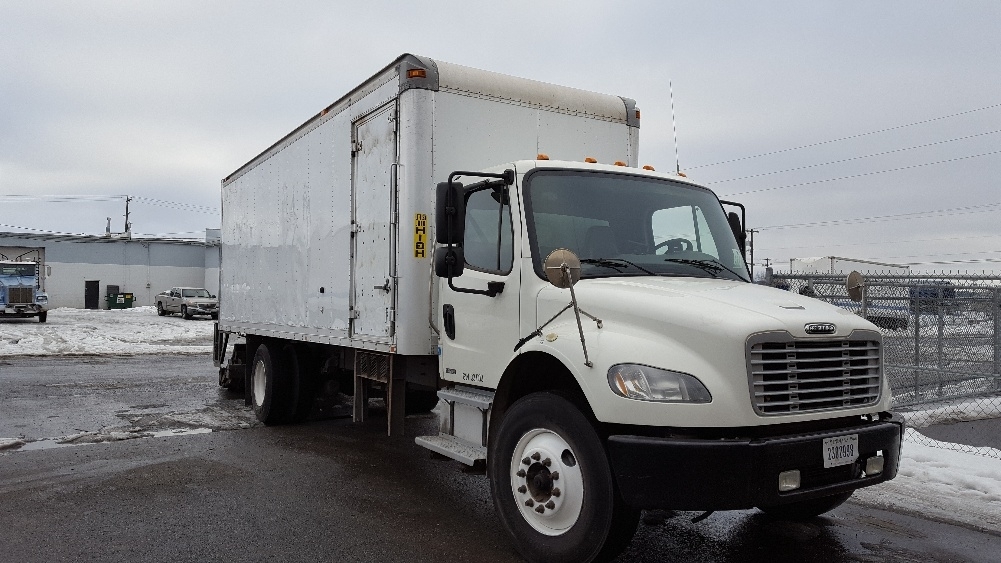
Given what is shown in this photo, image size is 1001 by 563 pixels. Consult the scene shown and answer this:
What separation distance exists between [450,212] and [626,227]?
121 centimetres

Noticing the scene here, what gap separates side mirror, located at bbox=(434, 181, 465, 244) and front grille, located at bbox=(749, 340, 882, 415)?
2144 mm

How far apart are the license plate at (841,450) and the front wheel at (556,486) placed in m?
1.04

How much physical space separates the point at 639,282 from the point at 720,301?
1.85ft

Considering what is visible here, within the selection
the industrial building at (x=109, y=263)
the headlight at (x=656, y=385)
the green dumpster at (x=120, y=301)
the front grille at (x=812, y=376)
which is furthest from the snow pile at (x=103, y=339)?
the industrial building at (x=109, y=263)

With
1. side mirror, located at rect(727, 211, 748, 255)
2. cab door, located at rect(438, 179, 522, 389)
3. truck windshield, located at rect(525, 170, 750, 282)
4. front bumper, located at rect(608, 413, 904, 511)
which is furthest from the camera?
side mirror, located at rect(727, 211, 748, 255)

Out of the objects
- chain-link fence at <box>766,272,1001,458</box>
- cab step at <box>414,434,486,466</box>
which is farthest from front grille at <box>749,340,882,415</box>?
chain-link fence at <box>766,272,1001,458</box>

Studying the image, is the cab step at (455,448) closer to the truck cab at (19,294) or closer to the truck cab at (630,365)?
the truck cab at (630,365)

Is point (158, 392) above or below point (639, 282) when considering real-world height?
below

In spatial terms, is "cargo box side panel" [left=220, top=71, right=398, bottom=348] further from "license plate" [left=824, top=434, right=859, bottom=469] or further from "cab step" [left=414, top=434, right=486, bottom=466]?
"license plate" [left=824, top=434, right=859, bottom=469]

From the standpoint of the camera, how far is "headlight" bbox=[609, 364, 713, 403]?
3822 millimetres

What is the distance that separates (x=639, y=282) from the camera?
4621 millimetres

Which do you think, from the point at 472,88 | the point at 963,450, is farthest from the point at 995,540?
the point at 472,88

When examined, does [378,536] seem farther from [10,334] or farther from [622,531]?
[10,334]

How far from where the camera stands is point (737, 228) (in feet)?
19.9
